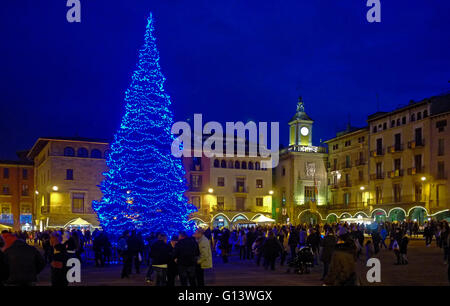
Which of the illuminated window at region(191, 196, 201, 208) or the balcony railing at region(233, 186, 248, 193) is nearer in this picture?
the illuminated window at region(191, 196, 201, 208)

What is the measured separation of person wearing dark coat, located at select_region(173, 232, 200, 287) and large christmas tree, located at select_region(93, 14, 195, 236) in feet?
53.4

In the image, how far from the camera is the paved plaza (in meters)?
16.0

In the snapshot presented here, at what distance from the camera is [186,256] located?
39.8 ft

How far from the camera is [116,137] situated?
29.1 metres

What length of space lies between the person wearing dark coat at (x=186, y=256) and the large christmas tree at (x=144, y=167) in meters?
16.3

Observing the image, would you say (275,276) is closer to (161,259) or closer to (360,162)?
(161,259)

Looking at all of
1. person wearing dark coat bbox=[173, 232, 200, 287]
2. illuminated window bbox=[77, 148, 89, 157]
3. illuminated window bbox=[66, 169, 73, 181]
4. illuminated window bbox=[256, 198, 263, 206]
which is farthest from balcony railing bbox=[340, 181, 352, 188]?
person wearing dark coat bbox=[173, 232, 200, 287]

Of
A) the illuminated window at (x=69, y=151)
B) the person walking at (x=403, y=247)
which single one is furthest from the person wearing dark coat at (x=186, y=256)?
the illuminated window at (x=69, y=151)

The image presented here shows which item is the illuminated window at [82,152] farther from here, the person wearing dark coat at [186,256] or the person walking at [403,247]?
the person wearing dark coat at [186,256]

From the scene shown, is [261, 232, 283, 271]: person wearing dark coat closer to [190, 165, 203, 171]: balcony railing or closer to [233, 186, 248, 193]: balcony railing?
[190, 165, 203, 171]: balcony railing

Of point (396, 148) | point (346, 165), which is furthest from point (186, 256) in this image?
point (346, 165)

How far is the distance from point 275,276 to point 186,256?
679 centimetres

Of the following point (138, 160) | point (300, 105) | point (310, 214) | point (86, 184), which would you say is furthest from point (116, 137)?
point (300, 105)
